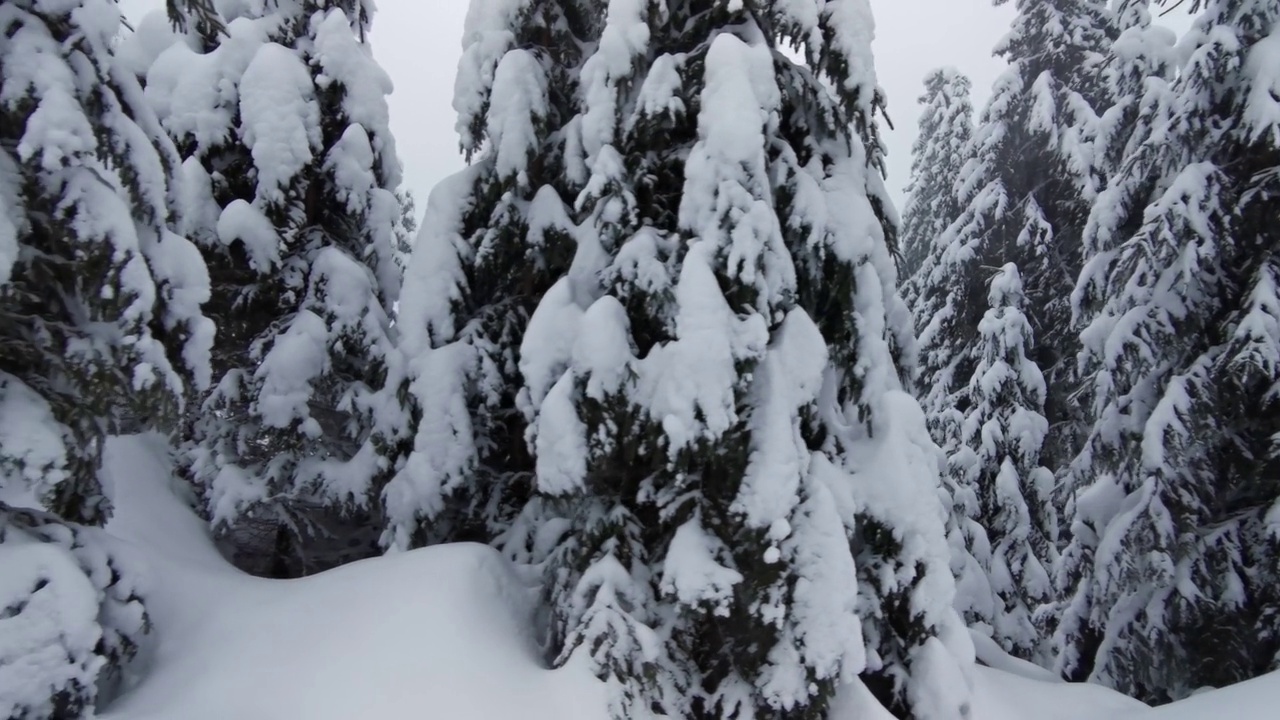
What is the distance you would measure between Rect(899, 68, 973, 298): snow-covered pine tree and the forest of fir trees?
33.8 ft

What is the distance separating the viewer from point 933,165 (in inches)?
931

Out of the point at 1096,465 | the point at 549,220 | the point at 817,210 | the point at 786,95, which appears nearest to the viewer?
the point at 817,210

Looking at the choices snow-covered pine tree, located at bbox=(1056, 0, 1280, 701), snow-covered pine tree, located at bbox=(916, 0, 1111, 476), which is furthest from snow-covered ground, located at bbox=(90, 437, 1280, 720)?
snow-covered pine tree, located at bbox=(916, 0, 1111, 476)

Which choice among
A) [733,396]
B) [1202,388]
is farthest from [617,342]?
[1202,388]

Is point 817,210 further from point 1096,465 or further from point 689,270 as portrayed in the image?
point 1096,465

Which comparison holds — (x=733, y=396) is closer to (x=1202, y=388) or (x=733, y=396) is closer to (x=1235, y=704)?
(x=1235, y=704)

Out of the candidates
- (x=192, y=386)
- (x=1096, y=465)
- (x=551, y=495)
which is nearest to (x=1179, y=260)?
(x=1096, y=465)

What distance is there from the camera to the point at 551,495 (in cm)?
542

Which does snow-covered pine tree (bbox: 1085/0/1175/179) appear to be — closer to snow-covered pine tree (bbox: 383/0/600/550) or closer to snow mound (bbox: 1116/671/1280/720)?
snow mound (bbox: 1116/671/1280/720)

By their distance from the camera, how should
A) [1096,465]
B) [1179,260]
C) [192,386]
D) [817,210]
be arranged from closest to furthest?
[192,386] < [817,210] < [1179,260] < [1096,465]

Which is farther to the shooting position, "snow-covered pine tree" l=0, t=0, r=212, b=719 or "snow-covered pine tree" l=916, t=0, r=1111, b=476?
"snow-covered pine tree" l=916, t=0, r=1111, b=476

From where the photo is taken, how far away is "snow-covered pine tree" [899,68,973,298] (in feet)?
70.0

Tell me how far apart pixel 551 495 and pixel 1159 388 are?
6.97m

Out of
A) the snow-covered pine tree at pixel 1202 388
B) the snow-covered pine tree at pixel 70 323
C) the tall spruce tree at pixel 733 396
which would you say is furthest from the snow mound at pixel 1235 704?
the snow-covered pine tree at pixel 70 323
